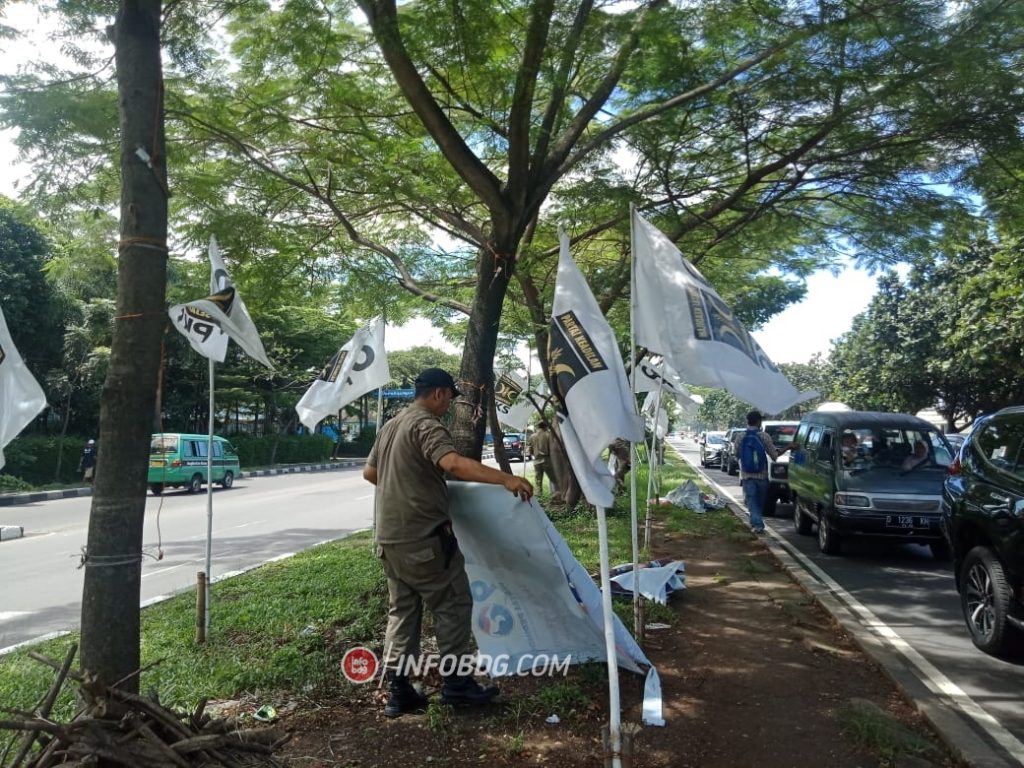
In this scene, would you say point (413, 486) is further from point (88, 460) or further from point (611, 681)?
point (88, 460)

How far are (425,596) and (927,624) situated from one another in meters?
4.79

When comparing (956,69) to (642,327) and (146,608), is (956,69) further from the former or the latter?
(146,608)

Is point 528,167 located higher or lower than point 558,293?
higher

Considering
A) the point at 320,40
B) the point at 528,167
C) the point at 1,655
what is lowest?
the point at 1,655

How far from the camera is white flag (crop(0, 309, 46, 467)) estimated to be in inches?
150

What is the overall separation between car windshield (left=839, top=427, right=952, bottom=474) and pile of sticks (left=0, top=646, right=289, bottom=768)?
8324 mm

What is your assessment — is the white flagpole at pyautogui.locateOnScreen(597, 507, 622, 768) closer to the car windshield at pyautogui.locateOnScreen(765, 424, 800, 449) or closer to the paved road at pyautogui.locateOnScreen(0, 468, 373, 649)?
the paved road at pyautogui.locateOnScreen(0, 468, 373, 649)

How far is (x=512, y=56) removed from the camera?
6590 mm

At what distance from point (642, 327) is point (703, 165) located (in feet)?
17.7

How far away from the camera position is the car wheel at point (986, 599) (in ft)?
17.1

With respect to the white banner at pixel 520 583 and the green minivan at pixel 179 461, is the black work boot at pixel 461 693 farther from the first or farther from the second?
the green minivan at pixel 179 461

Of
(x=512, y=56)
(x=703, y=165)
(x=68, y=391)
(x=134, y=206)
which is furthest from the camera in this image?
(x=68, y=391)

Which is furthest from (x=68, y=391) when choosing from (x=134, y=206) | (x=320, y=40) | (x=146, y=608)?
(x=134, y=206)

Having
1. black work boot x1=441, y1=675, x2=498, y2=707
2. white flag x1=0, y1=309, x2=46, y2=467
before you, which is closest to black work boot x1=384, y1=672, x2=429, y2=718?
black work boot x1=441, y1=675, x2=498, y2=707
